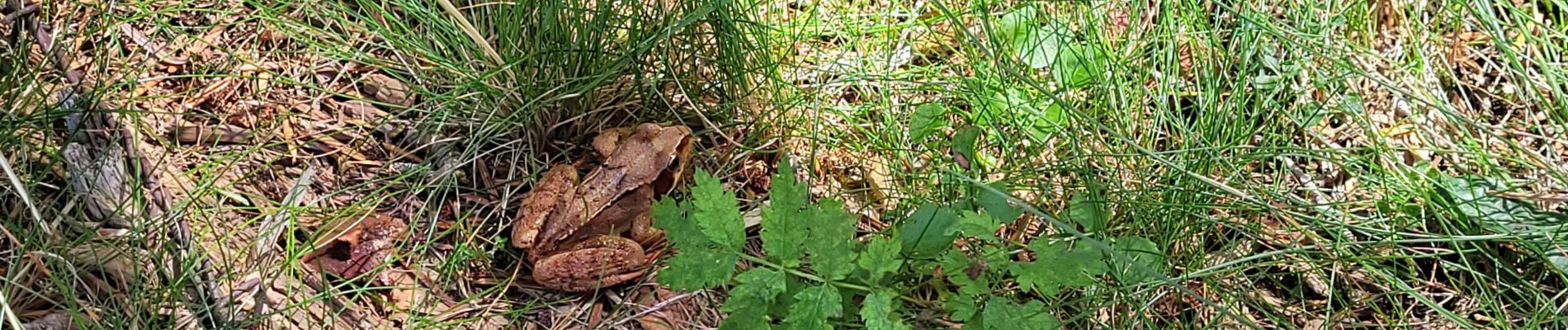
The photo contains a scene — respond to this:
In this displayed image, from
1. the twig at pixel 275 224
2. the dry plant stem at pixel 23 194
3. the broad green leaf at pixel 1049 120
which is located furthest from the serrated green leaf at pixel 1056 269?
the dry plant stem at pixel 23 194

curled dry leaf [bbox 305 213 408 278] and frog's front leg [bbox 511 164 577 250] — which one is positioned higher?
frog's front leg [bbox 511 164 577 250]

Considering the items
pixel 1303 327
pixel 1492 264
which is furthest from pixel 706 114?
pixel 1492 264

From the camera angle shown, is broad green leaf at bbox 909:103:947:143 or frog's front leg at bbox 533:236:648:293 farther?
broad green leaf at bbox 909:103:947:143

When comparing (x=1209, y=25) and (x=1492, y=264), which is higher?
(x=1209, y=25)

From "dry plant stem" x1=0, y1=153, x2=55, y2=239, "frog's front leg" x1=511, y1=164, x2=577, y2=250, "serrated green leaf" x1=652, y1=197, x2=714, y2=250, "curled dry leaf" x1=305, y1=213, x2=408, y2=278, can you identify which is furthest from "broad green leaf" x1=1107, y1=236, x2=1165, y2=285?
"dry plant stem" x1=0, y1=153, x2=55, y2=239

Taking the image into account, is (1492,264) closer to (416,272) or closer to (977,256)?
(977,256)

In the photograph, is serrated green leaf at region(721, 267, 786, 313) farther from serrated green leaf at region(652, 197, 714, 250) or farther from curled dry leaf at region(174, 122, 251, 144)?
curled dry leaf at region(174, 122, 251, 144)

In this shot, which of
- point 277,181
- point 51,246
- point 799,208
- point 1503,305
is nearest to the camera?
point 799,208

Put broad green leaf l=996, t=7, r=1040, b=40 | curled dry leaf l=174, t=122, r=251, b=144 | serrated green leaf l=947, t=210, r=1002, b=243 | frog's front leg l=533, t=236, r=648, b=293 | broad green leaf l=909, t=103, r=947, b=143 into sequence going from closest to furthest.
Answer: serrated green leaf l=947, t=210, r=1002, b=243
frog's front leg l=533, t=236, r=648, b=293
broad green leaf l=909, t=103, r=947, b=143
curled dry leaf l=174, t=122, r=251, b=144
broad green leaf l=996, t=7, r=1040, b=40
